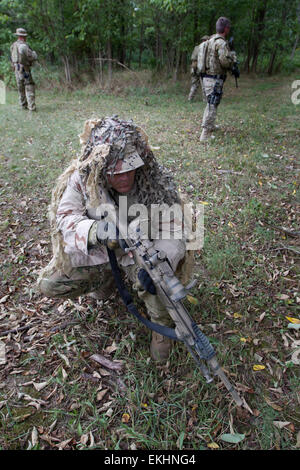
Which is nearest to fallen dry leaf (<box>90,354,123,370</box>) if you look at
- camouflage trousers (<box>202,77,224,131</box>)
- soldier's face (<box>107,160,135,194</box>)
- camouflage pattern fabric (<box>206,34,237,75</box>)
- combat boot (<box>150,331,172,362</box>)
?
combat boot (<box>150,331,172,362</box>)

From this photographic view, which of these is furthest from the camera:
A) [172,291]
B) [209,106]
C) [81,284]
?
[209,106]

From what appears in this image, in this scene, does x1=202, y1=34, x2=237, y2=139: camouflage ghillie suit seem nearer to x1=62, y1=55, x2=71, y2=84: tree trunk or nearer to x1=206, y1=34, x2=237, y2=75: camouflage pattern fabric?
x1=206, y1=34, x2=237, y2=75: camouflage pattern fabric

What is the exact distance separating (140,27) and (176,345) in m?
14.2

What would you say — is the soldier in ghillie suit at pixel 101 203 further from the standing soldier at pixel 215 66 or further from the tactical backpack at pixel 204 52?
the tactical backpack at pixel 204 52

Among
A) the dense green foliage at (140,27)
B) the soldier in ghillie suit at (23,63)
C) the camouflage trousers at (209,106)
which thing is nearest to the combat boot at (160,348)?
the camouflage trousers at (209,106)

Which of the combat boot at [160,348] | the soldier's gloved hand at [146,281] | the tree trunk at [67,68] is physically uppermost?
the tree trunk at [67,68]

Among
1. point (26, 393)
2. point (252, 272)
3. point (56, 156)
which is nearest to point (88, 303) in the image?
point (26, 393)

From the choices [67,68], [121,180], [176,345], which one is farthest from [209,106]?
[67,68]

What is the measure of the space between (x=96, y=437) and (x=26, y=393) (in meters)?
0.61

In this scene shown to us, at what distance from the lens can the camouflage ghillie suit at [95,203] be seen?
1881mm

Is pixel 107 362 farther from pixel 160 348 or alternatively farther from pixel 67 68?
pixel 67 68

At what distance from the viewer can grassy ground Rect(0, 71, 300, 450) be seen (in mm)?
1878

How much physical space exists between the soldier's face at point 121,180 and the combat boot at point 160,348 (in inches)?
45.1

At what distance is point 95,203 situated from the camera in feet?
6.66
